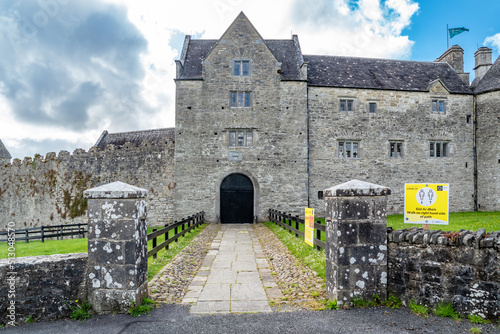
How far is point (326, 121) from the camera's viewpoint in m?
20.4

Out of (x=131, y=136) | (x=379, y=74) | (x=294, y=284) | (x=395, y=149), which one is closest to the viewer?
(x=294, y=284)

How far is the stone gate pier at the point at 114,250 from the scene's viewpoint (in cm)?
463

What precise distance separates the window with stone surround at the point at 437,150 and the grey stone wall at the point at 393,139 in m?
0.31

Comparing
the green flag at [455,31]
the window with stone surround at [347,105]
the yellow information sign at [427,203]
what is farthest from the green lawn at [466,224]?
the green flag at [455,31]

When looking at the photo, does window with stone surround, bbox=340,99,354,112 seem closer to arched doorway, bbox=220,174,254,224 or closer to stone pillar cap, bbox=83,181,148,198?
arched doorway, bbox=220,174,254,224

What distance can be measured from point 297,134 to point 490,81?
14775 mm

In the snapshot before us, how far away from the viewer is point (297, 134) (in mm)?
19422

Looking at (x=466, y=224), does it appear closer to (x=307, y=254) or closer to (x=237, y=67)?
(x=307, y=254)

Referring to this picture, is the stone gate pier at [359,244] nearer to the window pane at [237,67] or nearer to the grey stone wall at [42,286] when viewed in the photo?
the grey stone wall at [42,286]

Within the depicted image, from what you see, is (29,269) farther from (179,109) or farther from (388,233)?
(179,109)

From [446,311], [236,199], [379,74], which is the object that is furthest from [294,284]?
[379,74]

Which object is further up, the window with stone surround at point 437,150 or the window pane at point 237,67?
the window pane at point 237,67

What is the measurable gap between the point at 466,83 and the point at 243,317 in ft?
86.3

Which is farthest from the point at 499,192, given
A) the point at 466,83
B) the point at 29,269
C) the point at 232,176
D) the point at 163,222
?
the point at 29,269
